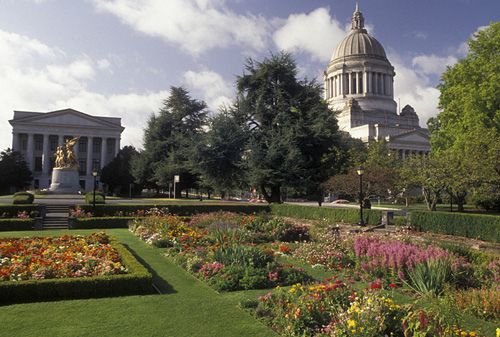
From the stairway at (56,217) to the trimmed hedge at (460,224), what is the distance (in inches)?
774

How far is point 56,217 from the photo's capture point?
1024 inches

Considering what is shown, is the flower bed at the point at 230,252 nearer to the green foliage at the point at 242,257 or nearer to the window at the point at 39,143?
the green foliage at the point at 242,257

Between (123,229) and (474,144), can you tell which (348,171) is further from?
(123,229)

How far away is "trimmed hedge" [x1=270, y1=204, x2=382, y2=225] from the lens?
81.4ft

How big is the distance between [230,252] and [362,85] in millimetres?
100731

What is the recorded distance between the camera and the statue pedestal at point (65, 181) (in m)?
50.8

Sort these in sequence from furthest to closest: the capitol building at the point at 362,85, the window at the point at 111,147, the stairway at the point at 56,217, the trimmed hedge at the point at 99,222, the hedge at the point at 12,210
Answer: the capitol building at the point at 362,85, the window at the point at 111,147, the hedge at the point at 12,210, the stairway at the point at 56,217, the trimmed hedge at the point at 99,222

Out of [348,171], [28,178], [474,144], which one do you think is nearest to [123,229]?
[348,171]

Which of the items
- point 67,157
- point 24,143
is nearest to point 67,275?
point 67,157

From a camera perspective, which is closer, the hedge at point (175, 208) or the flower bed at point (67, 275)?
the flower bed at point (67, 275)

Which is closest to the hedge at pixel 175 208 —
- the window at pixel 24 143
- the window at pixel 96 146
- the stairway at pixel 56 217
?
the stairway at pixel 56 217

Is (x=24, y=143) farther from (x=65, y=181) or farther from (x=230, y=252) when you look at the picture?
(x=230, y=252)

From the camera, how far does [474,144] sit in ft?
87.6

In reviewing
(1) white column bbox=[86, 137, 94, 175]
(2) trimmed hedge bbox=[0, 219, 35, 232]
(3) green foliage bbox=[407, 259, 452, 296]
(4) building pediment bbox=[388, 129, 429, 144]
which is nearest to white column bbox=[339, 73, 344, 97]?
(4) building pediment bbox=[388, 129, 429, 144]
